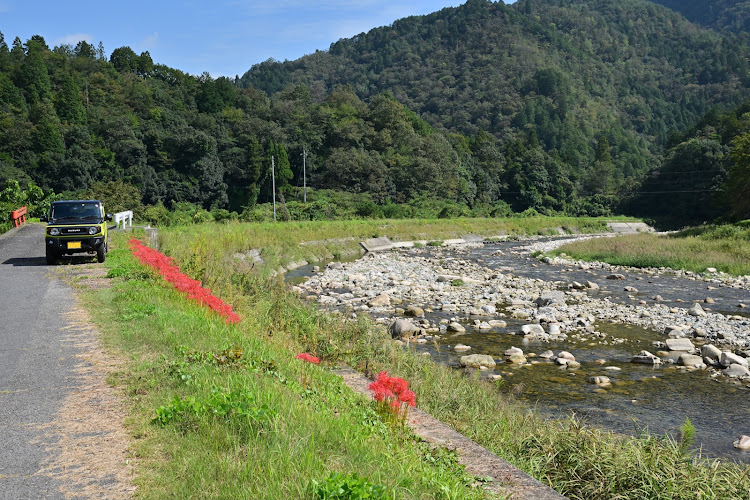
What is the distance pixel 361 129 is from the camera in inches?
3364

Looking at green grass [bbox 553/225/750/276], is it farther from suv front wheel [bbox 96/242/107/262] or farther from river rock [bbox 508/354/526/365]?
suv front wheel [bbox 96/242/107/262]

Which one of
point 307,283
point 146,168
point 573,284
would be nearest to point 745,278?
point 573,284

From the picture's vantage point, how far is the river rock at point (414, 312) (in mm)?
16120

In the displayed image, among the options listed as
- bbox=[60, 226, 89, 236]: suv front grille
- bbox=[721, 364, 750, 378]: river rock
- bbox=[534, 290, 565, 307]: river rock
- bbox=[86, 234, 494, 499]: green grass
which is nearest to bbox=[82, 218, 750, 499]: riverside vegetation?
bbox=[86, 234, 494, 499]: green grass

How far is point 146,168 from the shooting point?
67750 mm

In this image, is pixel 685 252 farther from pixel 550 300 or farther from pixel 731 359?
pixel 731 359

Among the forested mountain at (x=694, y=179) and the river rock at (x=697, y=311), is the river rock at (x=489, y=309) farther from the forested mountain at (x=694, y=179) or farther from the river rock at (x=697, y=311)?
the forested mountain at (x=694, y=179)

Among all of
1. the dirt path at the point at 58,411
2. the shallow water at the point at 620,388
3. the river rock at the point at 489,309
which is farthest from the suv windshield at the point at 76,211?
the river rock at the point at 489,309

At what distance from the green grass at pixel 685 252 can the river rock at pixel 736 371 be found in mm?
15553

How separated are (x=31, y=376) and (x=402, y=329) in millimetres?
8217

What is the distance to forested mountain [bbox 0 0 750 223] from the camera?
224 ft

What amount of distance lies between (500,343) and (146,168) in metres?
63.1

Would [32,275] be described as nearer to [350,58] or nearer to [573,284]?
[573,284]

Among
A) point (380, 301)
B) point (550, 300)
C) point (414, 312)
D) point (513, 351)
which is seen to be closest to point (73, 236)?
point (380, 301)
